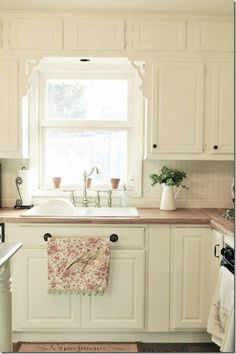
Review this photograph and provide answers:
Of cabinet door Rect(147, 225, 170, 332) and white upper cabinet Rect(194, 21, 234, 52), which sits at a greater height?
white upper cabinet Rect(194, 21, 234, 52)

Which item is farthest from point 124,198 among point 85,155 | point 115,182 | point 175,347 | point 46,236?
point 175,347

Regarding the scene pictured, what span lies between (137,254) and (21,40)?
174 cm

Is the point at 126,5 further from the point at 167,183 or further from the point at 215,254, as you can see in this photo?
the point at 215,254

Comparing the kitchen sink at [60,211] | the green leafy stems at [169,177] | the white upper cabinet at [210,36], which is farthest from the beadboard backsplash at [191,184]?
the white upper cabinet at [210,36]

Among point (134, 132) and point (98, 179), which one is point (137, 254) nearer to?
point (98, 179)

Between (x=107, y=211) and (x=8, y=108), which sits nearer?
(x=8, y=108)

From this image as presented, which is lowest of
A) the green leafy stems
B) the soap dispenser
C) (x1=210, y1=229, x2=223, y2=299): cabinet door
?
(x1=210, y1=229, x2=223, y2=299): cabinet door

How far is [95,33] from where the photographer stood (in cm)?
298

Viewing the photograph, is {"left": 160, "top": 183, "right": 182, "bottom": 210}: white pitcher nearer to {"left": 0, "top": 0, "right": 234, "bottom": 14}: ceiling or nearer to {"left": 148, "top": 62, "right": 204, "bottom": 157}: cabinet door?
{"left": 148, "top": 62, "right": 204, "bottom": 157}: cabinet door

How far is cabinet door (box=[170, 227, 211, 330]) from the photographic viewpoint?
279cm

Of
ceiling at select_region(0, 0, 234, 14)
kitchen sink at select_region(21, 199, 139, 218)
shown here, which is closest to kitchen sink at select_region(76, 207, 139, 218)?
kitchen sink at select_region(21, 199, 139, 218)

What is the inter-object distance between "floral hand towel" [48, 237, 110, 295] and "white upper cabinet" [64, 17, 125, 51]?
139 centimetres

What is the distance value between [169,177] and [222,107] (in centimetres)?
65

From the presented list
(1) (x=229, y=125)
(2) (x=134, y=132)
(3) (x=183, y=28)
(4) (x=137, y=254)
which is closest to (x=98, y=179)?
(2) (x=134, y=132)
